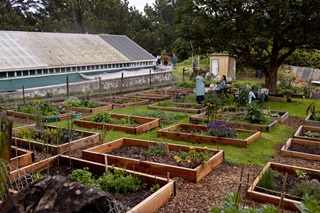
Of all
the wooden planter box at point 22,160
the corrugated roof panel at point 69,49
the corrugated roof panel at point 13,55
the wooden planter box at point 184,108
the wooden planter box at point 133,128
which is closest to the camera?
the wooden planter box at point 22,160

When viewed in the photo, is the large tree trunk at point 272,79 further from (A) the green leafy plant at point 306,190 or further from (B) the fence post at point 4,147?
(B) the fence post at point 4,147

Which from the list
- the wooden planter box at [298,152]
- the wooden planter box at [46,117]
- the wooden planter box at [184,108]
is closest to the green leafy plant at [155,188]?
the wooden planter box at [298,152]

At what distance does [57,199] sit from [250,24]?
1129cm

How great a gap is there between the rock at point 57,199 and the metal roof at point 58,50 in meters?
13.7

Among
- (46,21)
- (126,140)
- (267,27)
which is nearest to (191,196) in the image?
(126,140)

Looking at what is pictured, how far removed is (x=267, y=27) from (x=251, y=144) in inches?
261

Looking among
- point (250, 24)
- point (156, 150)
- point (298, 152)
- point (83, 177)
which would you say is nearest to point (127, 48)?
point (250, 24)

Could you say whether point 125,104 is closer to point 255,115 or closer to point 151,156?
point 255,115

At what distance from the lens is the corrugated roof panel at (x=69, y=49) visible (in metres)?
17.9

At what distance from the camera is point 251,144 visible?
7.46m

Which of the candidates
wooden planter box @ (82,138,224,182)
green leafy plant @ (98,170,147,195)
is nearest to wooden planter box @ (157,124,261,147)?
wooden planter box @ (82,138,224,182)

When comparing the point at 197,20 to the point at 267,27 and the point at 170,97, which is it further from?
the point at 170,97

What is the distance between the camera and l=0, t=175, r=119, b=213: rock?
2.74 metres

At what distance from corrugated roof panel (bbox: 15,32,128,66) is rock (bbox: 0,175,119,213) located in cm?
1526
